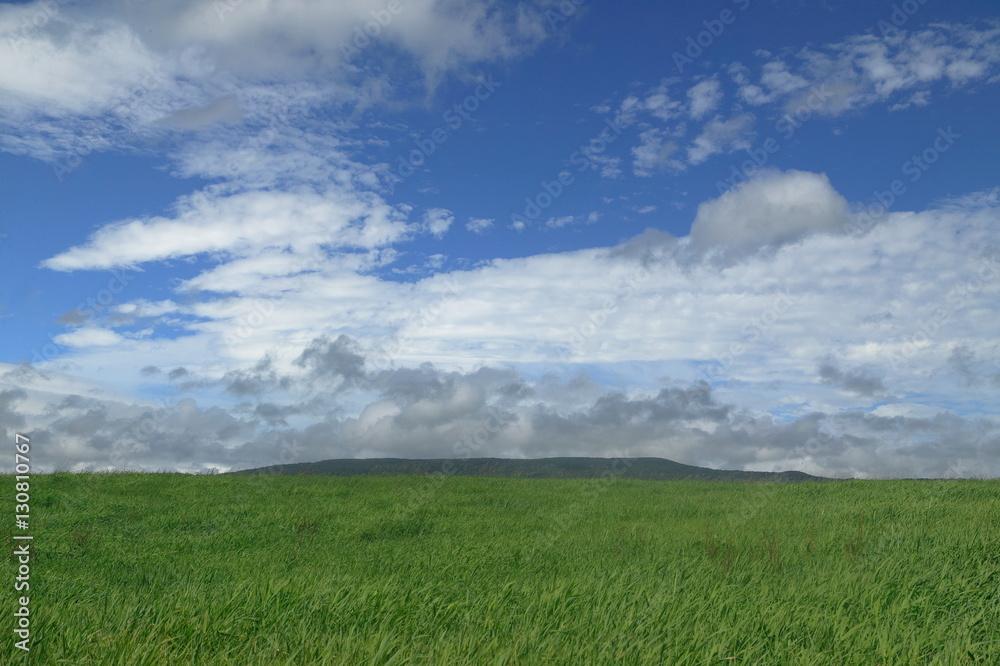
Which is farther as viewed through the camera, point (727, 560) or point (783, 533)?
point (783, 533)

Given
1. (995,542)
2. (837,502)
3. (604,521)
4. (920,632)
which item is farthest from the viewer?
(837,502)

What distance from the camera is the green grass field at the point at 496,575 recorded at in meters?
6.02

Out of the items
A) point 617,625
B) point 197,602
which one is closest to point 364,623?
point 197,602

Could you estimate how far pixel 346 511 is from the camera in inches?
818

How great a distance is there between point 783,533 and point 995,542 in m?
4.50

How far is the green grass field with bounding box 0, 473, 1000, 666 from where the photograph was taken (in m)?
6.02

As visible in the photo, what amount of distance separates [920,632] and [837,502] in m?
17.3

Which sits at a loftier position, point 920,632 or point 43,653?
point 43,653

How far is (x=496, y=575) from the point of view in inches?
458

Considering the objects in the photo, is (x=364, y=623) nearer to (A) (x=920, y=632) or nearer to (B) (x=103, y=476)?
(A) (x=920, y=632)

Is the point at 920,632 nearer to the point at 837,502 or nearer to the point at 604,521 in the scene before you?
A: the point at 604,521

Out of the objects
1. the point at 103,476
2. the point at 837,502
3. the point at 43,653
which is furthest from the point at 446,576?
the point at 103,476

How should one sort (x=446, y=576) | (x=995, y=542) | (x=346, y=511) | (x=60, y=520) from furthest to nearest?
1. (x=346, y=511)
2. (x=60, y=520)
3. (x=995, y=542)
4. (x=446, y=576)

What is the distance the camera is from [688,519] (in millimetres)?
20516
